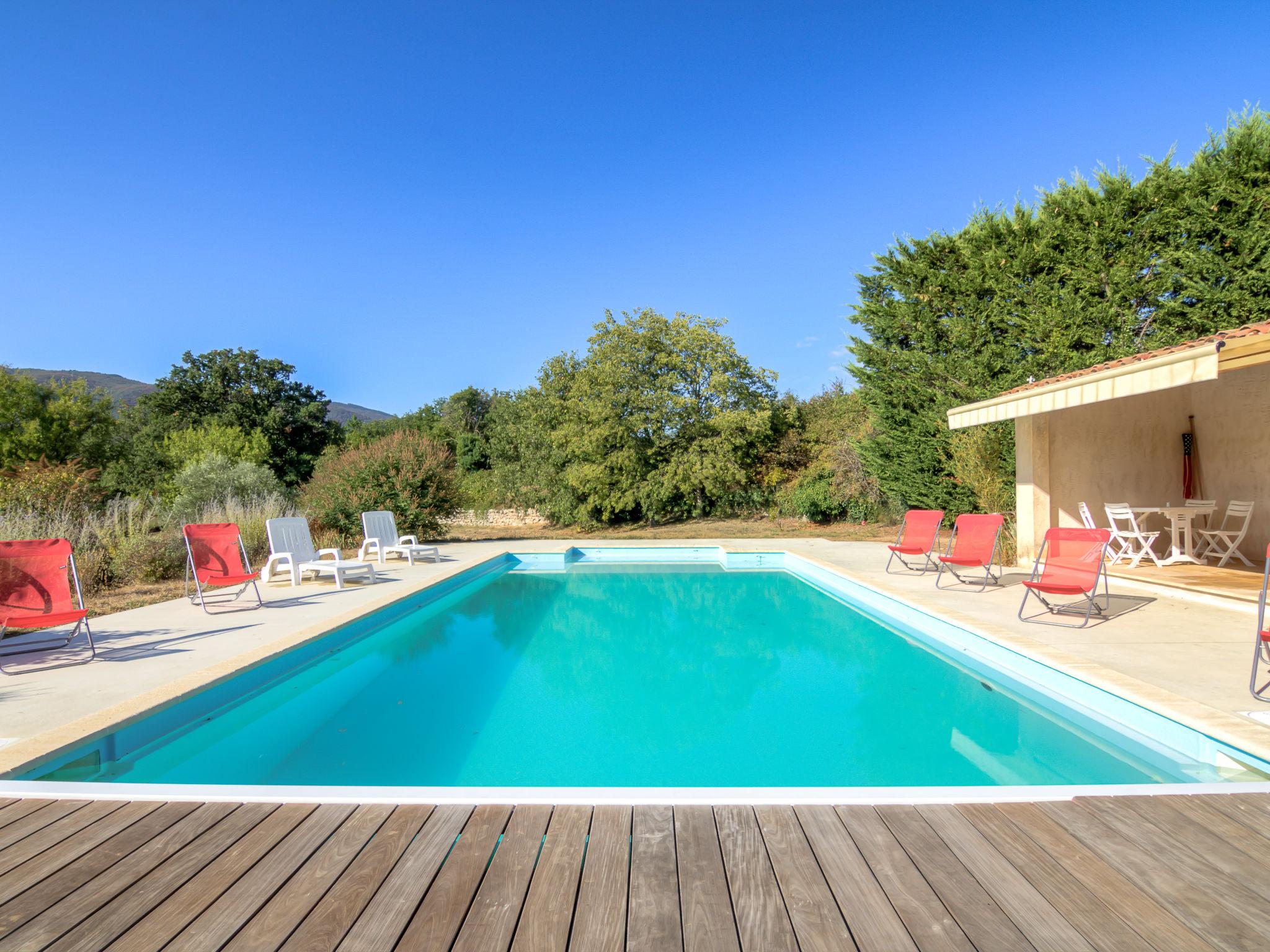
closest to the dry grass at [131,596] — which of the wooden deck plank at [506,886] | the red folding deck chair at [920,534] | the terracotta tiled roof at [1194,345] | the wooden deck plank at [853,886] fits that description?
the wooden deck plank at [506,886]

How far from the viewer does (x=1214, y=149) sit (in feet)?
28.0

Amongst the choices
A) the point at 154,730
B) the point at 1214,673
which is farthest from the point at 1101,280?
the point at 154,730

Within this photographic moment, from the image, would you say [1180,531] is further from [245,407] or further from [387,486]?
[245,407]

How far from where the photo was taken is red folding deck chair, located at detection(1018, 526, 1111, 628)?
5422 mm

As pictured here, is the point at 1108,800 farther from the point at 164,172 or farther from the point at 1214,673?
the point at 164,172

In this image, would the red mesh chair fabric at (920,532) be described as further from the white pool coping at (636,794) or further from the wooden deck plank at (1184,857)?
the wooden deck plank at (1184,857)

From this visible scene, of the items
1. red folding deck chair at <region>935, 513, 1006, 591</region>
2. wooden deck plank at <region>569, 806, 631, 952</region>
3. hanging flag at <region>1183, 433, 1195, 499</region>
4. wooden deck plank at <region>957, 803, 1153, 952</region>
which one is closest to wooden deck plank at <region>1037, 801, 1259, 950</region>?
wooden deck plank at <region>957, 803, 1153, 952</region>

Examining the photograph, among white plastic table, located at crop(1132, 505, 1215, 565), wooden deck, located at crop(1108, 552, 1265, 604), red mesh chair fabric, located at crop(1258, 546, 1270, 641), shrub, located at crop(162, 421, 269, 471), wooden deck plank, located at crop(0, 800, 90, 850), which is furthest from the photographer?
shrub, located at crop(162, 421, 269, 471)

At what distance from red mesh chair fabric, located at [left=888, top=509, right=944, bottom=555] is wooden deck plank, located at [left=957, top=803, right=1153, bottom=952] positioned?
6172 millimetres

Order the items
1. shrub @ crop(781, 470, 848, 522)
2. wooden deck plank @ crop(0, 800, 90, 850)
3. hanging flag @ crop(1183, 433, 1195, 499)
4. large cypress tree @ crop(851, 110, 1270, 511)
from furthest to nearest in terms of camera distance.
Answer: shrub @ crop(781, 470, 848, 522), hanging flag @ crop(1183, 433, 1195, 499), large cypress tree @ crop(851, 110, 1270, 511), wooden deck plank @ crop(0, 800, 90, 850)

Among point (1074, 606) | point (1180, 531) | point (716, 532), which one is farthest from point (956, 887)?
point (716, 532)

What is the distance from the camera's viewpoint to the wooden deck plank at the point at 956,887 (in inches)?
64.7

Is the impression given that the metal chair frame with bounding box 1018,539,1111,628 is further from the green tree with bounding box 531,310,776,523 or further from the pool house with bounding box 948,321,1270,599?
the green tree with bounding box 531,310,776,523

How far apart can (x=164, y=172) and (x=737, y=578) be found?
1210 centimetres
